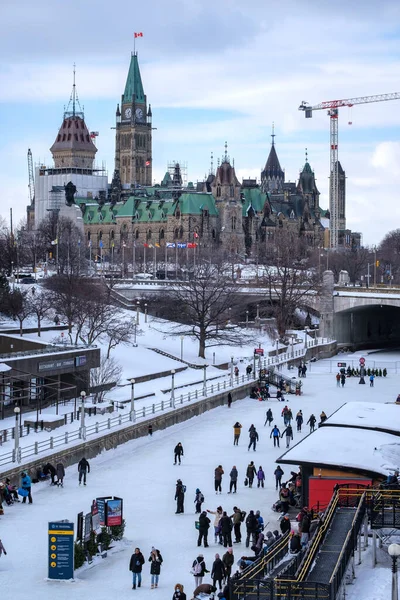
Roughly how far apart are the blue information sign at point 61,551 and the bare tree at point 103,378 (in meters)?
21.2

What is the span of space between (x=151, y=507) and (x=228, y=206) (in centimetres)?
13503

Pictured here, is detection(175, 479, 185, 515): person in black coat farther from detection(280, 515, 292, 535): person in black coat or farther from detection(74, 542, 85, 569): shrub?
detection(74, 542, 85, 569): shrub

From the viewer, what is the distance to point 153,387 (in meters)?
49.9

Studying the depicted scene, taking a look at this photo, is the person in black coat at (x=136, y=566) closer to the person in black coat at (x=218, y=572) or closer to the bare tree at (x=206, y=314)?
the person in black coat at (x=218, y=572)

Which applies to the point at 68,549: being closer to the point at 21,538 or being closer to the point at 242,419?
the point at 21,538

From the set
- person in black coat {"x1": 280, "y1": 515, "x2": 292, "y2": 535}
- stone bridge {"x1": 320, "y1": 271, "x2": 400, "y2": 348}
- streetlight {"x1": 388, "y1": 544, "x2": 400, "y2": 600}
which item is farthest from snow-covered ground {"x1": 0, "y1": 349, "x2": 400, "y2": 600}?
stone bridge {"x1": 320, "y1": 271, "x2": 400, "y2": 348}

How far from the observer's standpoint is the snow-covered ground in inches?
843

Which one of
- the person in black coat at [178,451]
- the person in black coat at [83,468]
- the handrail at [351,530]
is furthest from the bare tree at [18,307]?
the handrail at [351,530]

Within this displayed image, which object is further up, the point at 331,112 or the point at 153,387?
the point at 331,112

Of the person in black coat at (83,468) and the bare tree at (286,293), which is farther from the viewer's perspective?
the bare tree at (286,293)

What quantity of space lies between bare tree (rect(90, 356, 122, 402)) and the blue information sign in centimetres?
2116

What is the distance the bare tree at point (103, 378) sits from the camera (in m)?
45.0

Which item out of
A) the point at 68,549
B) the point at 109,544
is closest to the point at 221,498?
the point at 109,544

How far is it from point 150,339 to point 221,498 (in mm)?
37055
